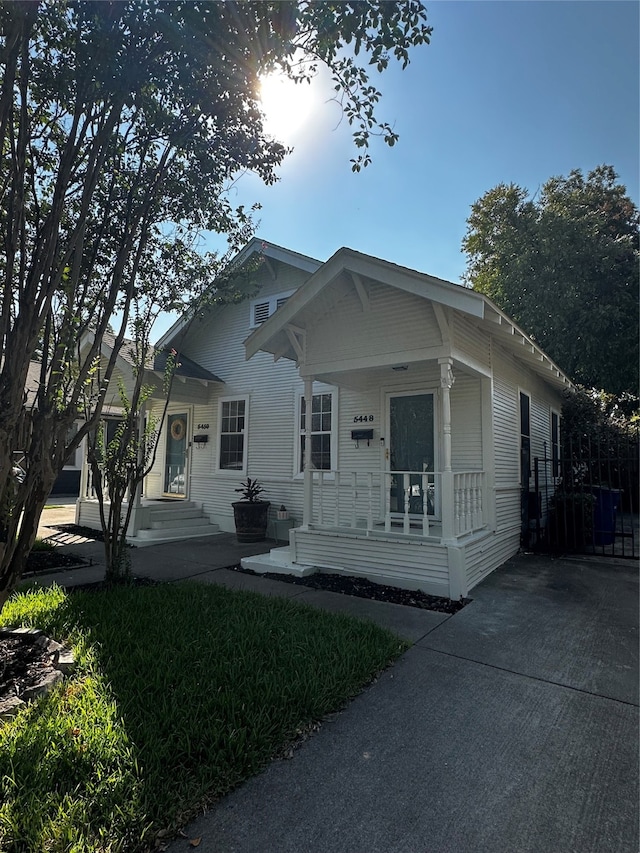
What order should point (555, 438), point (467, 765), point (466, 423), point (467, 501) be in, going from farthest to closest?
point (555, 438), point (466, 423), point (467, 501), point (467, 765)

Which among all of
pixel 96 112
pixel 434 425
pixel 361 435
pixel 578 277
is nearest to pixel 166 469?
pixel 361 435

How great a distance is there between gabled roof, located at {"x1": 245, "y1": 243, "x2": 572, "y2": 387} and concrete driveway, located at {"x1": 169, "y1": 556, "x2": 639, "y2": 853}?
3.51 m

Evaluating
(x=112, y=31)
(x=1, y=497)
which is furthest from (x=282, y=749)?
(x=112, y=31)

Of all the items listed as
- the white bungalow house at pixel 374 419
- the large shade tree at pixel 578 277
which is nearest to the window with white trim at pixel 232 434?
the white bungalow house at pixel 374 419

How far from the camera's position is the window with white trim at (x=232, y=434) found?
10.1 metres

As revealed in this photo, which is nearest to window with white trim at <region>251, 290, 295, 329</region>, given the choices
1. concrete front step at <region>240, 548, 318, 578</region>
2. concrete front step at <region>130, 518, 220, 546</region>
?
concrete front step at <region>130, 518, 220, 546</region>

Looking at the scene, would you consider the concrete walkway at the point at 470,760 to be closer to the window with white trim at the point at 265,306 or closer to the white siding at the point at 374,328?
the white siding at the point at 374,328

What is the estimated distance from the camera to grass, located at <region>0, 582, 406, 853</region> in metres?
1.90

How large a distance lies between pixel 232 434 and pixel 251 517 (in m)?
2.31

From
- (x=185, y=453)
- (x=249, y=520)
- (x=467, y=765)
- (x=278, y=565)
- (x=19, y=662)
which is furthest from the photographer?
(x=185, y=453)

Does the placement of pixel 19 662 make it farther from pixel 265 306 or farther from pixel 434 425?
pixel 265 306

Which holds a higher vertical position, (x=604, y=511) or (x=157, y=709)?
(x=604, y=511)

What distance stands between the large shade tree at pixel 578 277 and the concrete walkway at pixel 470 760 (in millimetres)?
12166

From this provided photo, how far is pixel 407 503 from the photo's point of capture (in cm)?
558
